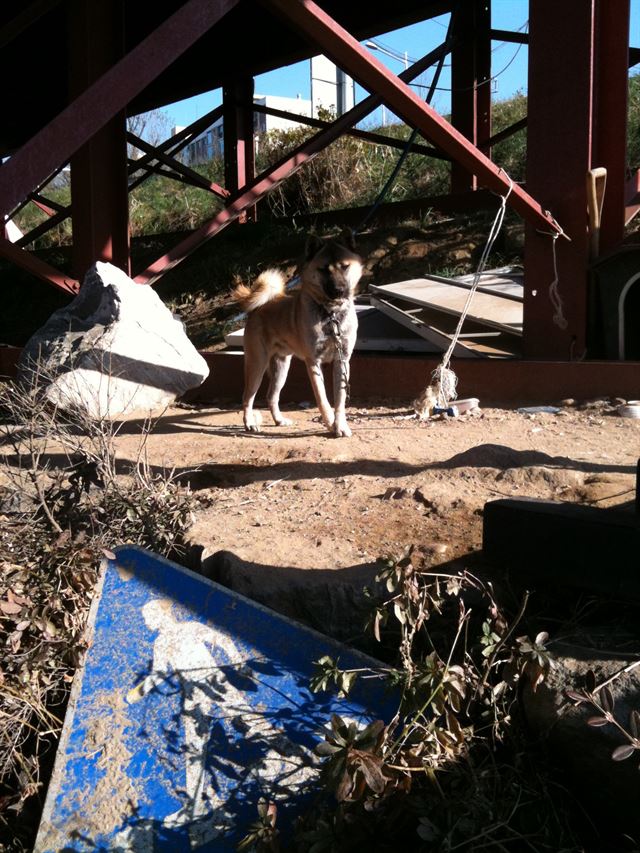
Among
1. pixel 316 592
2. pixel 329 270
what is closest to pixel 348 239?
pixel 329 270

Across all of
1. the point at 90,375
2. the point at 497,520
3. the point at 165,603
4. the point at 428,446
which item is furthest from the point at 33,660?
the point at 90,375

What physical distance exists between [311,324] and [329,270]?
43 cm

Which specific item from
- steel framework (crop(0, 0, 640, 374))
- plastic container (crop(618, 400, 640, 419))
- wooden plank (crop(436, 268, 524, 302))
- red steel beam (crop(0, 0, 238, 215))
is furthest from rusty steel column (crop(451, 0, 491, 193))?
red steel beam (crop(0, 0, 238, 215))

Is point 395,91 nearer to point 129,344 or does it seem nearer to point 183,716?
point 129,344

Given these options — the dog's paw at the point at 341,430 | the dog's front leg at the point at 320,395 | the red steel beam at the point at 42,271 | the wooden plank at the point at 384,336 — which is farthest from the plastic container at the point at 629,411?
the red steel beam at the point at 42,271

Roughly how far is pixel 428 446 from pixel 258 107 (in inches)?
356

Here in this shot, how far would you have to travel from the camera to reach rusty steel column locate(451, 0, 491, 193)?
1007 centimetres

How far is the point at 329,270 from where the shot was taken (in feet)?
20.9

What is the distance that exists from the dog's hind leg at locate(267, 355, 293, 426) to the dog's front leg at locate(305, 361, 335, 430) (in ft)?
2.10

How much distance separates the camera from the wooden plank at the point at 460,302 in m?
7.25

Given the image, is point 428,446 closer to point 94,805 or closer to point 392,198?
point 94,805

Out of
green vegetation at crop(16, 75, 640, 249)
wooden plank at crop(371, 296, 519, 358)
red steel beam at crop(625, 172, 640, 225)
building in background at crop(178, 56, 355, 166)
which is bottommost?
wooden plank at crop(371, 296, 519, 358)

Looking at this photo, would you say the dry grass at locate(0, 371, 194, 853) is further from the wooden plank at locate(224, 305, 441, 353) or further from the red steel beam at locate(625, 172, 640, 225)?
the red steel beam at locate(625, 172, 640, 225)

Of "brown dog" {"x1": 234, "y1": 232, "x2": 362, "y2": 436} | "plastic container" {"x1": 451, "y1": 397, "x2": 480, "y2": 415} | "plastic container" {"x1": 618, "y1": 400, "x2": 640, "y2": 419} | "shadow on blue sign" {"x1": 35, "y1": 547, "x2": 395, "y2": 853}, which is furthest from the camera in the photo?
"brown dog" {"x1": 234, "y1": 232, "x2": 362, "y2": 436}
